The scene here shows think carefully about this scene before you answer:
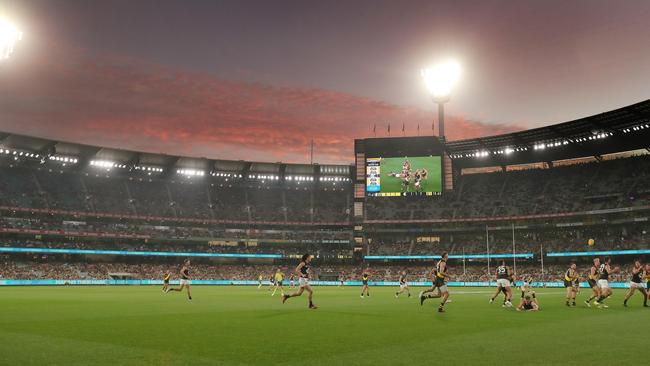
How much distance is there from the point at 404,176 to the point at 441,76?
25819 mm

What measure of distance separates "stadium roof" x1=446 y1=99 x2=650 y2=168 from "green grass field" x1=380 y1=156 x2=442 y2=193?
7457 millimetres

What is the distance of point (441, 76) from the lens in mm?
78812

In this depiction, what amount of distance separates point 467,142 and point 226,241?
5276 cm

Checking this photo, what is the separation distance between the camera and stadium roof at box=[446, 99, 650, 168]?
258 feet

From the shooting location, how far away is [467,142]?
3959 inches

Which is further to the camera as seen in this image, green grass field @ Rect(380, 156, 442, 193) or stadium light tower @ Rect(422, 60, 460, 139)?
green grass field @ Rect(380, 156, 442, 193)

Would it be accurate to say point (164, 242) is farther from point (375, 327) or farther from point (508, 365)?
point (508, 365)

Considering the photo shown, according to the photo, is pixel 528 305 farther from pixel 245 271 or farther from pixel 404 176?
pixel 245 271

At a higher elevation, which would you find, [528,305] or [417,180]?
[417,180]

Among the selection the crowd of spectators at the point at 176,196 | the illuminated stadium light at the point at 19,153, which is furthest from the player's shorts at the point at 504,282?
the illuminated stadium light at the point at 19,153


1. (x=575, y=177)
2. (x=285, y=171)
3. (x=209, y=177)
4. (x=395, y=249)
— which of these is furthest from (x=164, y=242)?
(x=575, y=177)

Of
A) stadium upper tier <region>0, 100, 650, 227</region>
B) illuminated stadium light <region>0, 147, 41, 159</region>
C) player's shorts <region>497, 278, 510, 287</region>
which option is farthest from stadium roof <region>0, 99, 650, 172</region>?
player's shorts <region>497, 278, 510, 287</region>

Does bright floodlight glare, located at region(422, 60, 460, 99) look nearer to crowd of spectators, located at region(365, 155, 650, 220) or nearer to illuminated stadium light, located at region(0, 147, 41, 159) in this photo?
crowd of spectators, located at region(365, 155, 650, 220)

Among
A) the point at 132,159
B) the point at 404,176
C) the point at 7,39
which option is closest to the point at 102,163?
the point at 132,159
